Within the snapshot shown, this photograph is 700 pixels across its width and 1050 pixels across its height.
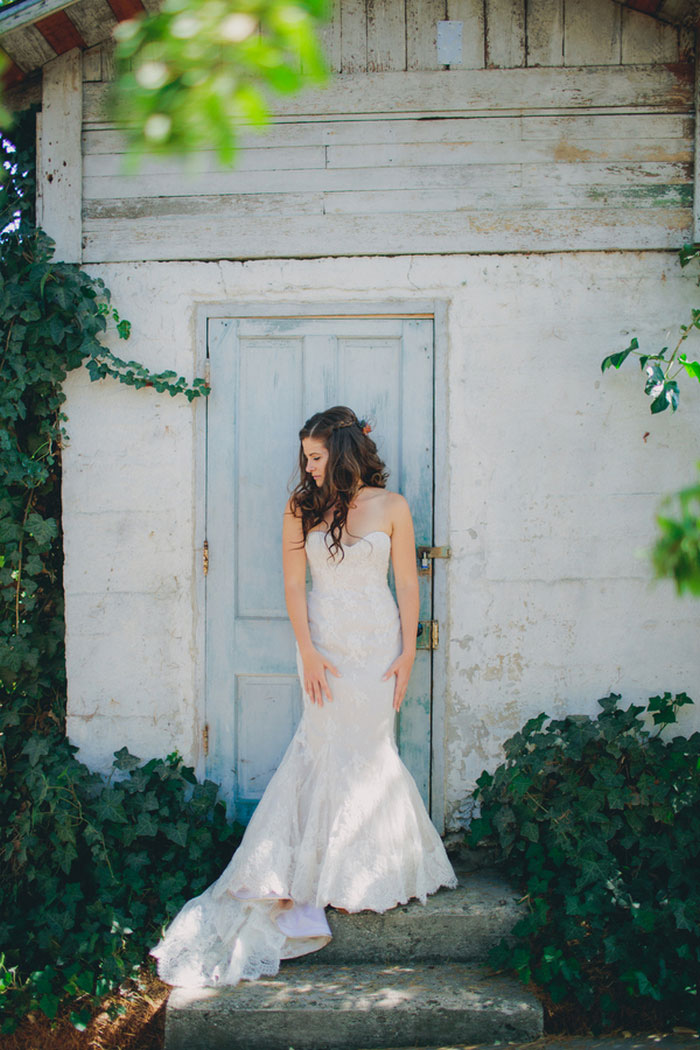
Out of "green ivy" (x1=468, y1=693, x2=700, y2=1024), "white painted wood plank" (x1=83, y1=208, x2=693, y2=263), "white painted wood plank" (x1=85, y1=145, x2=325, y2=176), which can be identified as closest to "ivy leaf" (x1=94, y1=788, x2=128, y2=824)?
"green ivy" (x1=468, y1=693, x2=700, y2=1024)

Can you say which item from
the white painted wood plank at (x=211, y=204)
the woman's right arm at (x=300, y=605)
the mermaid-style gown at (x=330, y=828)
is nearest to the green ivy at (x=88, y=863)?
the mermaid-style gown at (x=330, y=828)

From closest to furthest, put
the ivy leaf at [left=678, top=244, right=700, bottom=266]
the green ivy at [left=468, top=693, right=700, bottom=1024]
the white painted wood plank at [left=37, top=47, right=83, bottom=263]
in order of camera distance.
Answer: the green ivy at [left=468, top=693, right=700, bottom=1024] < the ivy leaf at [left=678, top=244, right=700, bottom=266] < the white painted wood plank at [left=37, top=47, right=83, bottom=263]

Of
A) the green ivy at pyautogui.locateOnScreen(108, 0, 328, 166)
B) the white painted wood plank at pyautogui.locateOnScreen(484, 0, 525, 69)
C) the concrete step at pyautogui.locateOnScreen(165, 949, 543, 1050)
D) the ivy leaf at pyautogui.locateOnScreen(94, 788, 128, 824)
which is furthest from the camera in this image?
the white painted wood plank at pyautogui.locateOnScreen(484, 0, 525, 69)

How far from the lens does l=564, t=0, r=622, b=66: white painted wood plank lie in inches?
158

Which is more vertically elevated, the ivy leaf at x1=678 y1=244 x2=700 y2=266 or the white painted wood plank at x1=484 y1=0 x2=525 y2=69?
the white painted wood plank at x1=484 y1=0 x2=525 y2=69

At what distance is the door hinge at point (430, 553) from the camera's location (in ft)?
13.2

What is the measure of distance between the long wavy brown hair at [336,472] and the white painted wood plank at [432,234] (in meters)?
0.93

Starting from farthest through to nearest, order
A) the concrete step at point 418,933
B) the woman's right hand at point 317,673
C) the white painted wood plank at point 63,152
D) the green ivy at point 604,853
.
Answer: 1. the white painted wood plank at point 63,152
2. the woman's right hand at point 317,673
3. the concrete step at point 418,933
4. the green ivy at point 604,853

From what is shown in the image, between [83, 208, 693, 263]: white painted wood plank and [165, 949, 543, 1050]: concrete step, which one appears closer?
[165, 949, 543, 1050]: concrete step

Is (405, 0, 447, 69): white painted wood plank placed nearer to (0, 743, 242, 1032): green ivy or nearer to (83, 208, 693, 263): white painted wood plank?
(83, 208, 693, 263): white painted wood plank

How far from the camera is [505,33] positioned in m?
4.04

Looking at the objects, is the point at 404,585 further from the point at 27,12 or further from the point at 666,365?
the point at 27,12

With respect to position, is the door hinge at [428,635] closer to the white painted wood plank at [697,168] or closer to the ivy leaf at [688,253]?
the ivy leaf at [688,253]

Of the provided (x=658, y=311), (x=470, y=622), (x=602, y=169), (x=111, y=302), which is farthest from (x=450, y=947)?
(x=602, y=169)
